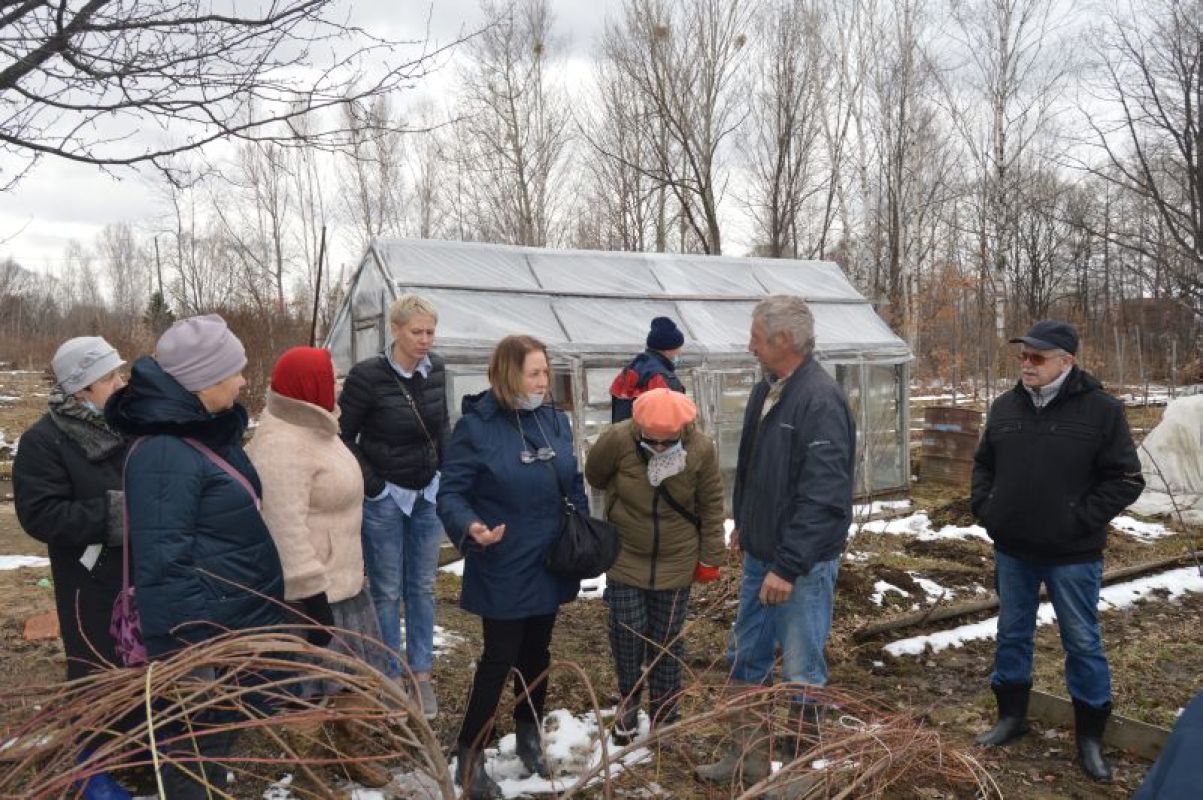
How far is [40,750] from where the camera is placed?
125cm

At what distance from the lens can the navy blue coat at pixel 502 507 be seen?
3.17 m

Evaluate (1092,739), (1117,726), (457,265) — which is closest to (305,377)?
(1092,739)

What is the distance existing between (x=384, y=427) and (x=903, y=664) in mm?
3495

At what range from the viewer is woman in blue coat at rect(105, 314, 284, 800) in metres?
2.25

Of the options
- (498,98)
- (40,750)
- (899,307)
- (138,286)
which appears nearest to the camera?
(40,750)

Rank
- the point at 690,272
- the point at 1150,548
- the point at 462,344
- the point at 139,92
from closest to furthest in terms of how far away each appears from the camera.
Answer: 1. the point at 139,92
2. the point at 462,344
3. the point at 1150,548
4. the point at 690,272

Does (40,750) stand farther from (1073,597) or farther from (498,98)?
(498,98)

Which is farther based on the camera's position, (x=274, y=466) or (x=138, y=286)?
(x=138, y=286)

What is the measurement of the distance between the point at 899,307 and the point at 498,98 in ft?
42.9

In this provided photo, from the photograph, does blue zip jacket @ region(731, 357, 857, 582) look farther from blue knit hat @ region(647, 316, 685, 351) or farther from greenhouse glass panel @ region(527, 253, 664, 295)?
greenhouse glass panel @ region(527, 253, 664, 295)

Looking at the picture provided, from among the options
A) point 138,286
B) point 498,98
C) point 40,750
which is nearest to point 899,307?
point 498,98

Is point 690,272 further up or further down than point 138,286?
further down

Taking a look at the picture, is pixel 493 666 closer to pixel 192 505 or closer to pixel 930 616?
pixel 192 505

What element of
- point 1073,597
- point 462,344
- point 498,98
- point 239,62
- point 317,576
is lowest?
point 1073,597
